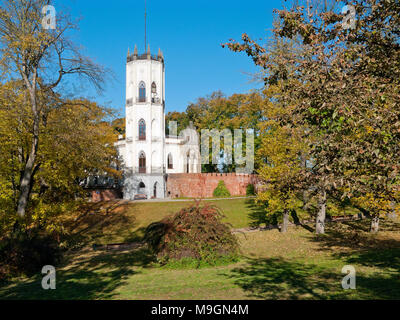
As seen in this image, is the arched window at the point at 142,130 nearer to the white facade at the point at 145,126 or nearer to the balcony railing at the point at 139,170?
the white facade at the point at 145,126

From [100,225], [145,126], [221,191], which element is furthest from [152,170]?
[100,225]

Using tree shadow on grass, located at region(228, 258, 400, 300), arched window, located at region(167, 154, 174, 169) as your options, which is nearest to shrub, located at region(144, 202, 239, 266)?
tree shadow on grass, located at region(228, 258, 400, 300)

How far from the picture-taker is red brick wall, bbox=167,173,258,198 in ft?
132

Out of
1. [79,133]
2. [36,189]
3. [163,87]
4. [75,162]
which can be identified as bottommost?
[36,189]

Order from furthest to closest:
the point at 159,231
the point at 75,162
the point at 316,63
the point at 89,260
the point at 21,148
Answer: the point at 75,162
the point at 21,148
the point at 89,260
the point at 159,231
the point at 316,63

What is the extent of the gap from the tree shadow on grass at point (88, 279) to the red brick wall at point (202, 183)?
2440 centimetres

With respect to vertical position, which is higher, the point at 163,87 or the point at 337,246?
the point at 163,87

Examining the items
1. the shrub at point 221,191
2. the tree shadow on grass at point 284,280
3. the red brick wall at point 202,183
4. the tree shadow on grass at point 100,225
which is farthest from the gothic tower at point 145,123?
the tree shadow on grass at point 284,280

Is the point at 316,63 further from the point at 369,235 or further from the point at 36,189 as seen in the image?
the point at 36,189

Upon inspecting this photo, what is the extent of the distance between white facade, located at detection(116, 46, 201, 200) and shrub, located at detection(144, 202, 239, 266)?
2526 cm
